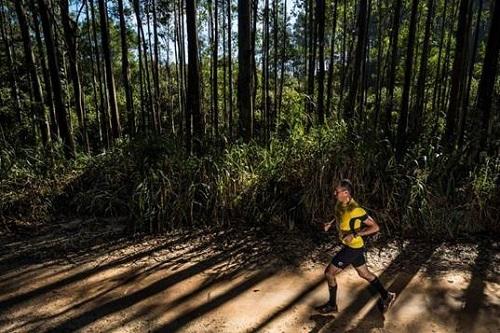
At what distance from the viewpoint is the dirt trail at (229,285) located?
302 centimetres

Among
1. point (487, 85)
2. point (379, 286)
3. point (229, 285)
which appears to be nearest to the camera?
point (379, 286)

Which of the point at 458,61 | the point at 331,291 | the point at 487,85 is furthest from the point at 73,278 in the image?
the point at 458,61

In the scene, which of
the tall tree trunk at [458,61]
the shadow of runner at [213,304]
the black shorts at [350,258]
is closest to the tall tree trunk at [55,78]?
the shadow of runner at [213,304]

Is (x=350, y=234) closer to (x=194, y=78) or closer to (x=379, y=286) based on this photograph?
(x=379, y=286)

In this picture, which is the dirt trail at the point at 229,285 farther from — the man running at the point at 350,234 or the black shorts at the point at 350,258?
the black shorts at the point at 350,258

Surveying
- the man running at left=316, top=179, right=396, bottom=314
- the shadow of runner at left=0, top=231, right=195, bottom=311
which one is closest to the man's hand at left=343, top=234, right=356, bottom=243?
the man running at left=316, top=179, right=396, bottom=314

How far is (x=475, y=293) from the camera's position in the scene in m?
3.36

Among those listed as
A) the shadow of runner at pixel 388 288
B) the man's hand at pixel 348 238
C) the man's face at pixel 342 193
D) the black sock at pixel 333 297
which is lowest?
the shadow of runner at pixel 388 288

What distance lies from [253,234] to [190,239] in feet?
2.60

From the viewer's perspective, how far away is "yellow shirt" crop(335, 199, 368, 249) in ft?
9.67

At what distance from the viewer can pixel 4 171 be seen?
18.9ft

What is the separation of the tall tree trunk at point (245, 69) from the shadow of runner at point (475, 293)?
11.8 feet

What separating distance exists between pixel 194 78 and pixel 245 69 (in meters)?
0.83

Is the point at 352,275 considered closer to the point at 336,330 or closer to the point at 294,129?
the point at 336,330
